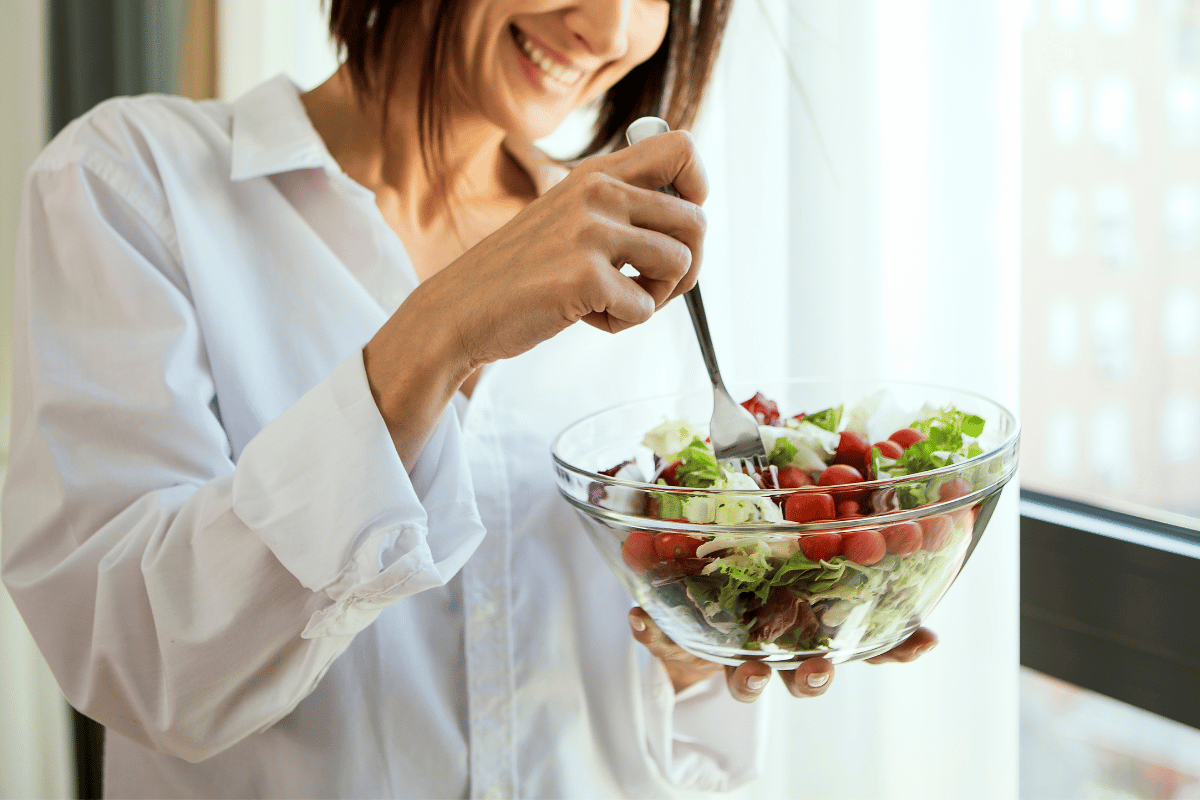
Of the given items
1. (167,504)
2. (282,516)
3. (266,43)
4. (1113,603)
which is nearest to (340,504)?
(282,516)

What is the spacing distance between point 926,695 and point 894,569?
46 centimetres

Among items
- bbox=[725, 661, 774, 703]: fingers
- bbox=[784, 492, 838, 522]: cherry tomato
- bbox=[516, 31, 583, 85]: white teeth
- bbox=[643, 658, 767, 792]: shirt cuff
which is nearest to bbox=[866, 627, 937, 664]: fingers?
bbox=[725, 661, 774, 703]: fingers

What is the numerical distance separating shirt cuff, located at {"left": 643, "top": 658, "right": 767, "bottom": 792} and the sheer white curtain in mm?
98

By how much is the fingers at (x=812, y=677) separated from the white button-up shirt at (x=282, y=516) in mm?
240

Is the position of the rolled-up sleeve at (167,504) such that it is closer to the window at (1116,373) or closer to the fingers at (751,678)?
the fingers at (751,678)

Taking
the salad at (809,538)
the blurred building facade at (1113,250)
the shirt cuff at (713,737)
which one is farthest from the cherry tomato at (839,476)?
the blurred building facade at (1113,250)

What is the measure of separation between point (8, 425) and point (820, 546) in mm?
1409

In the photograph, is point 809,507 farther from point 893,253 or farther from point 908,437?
point 893,253

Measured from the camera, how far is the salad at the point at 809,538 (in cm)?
53

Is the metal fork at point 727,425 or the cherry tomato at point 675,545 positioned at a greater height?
the metal fork at point 727,425

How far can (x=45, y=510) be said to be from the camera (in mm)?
674

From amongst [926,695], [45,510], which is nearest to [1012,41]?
[926,695]

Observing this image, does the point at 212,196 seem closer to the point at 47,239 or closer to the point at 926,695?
the point at 47,239

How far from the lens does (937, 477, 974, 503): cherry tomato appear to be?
1.80 ft
